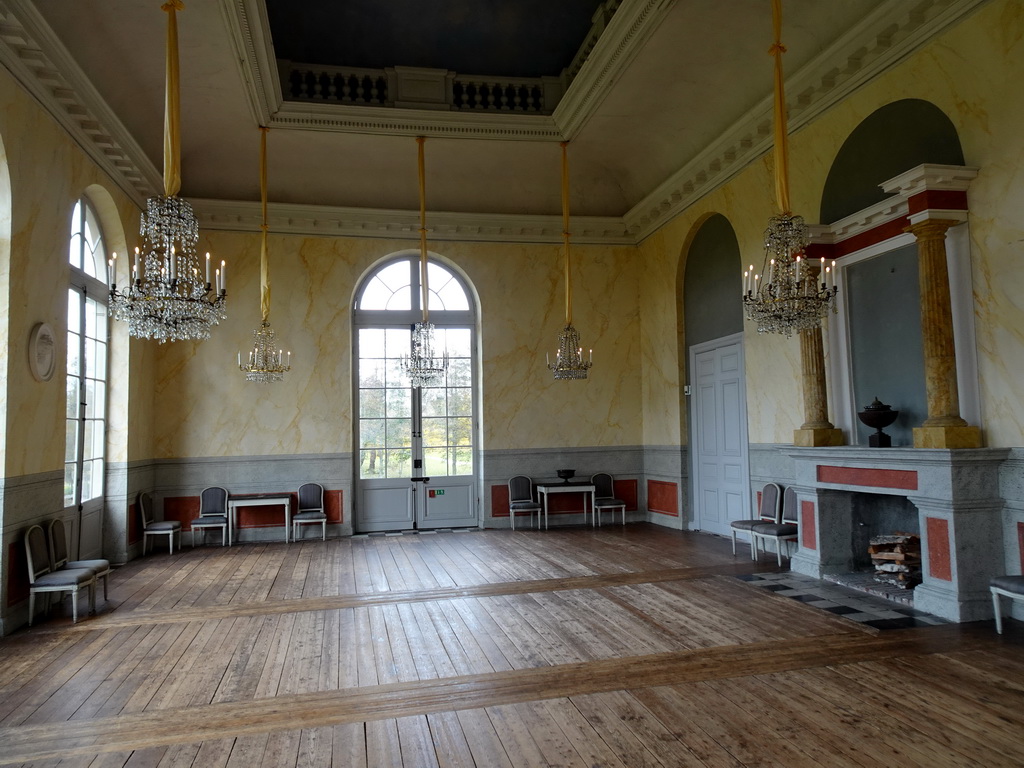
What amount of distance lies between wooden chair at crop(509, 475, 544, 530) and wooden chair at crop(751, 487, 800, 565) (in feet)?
12.6

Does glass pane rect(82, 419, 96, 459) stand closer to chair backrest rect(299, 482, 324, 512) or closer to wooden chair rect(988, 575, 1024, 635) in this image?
chair backrest rect(299, 482, 324, 512)

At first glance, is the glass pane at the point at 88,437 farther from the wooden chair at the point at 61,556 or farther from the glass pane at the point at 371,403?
the glass pane at the point at 371,403

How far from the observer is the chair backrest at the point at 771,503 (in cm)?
768

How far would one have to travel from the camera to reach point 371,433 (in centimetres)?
1078

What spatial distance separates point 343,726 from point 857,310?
5.97 m


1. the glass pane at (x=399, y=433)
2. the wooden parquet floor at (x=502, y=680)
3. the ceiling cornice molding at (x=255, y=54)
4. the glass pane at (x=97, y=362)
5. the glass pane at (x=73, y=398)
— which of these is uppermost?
the ceiling cornice molding at (x=255, y=54)

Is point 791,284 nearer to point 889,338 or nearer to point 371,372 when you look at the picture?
point 889,338

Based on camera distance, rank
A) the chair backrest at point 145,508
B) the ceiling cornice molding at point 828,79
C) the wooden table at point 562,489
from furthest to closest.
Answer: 1. the wooden table at point 562,489
2. the chair backrest at point 145,508
3. the ceiling cornice molding at point 828,79

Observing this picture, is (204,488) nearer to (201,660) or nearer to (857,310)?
(201,660)

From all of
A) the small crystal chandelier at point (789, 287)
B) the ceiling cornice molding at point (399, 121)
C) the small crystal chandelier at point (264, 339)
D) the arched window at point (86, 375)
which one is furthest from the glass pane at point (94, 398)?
the small crystal chandelier at point (789, 287)

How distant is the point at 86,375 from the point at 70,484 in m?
1.23

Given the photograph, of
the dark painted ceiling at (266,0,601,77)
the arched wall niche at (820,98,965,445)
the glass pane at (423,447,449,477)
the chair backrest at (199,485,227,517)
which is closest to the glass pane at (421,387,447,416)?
the glass pane at (423,447,449,477)

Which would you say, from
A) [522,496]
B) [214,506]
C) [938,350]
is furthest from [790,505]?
[214,506]

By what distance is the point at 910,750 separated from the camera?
3.16 m
